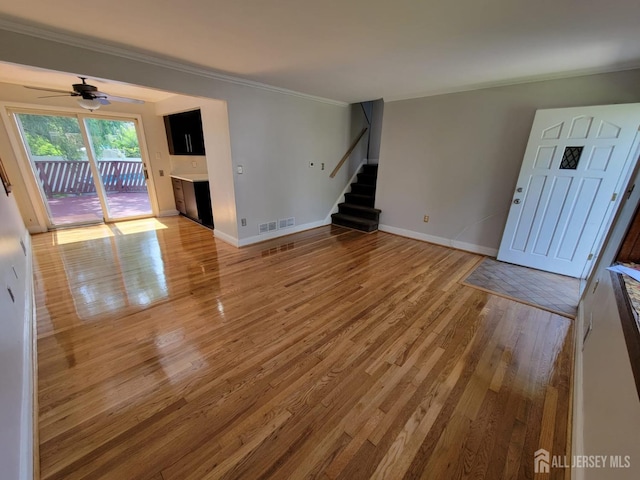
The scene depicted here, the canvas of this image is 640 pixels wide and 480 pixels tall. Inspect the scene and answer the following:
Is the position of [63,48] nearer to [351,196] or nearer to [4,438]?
[4,438]

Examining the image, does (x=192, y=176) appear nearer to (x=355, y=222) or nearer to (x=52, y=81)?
(x=52, y=81)

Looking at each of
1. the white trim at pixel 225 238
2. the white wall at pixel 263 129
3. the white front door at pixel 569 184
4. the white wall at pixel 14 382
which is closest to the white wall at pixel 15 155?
the white trim at pixel 225 238

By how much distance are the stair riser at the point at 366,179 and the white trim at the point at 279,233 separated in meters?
1.28

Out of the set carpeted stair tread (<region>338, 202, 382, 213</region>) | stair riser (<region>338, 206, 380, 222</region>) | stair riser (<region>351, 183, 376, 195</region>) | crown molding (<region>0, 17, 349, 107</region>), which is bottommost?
stair riser (<region>338, 206, 380, 222</region>)

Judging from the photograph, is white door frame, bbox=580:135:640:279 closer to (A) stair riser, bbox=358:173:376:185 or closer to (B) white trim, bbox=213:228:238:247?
(A) stair riser, bbox=358:173:376:185

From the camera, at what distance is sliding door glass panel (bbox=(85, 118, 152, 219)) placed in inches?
189

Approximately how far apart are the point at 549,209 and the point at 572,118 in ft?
3.43

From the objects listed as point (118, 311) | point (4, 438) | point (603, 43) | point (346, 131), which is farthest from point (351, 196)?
point (4, 438)

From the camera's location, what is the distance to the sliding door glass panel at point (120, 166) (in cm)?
481

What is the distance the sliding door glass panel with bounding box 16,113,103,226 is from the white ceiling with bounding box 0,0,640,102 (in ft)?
11.0

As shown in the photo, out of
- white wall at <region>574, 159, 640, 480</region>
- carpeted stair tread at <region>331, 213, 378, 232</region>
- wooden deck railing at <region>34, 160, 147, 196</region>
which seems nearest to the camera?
white wall at <region>574, 159, 640, 480</region>

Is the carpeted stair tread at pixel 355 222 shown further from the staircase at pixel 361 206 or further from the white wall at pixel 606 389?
the white wall at pixel 606 389

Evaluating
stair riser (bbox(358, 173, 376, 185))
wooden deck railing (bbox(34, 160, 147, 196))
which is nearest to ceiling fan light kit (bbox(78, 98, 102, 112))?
wooden deck railing (bbox(34, 160, 147, 196))

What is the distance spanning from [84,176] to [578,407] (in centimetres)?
722
